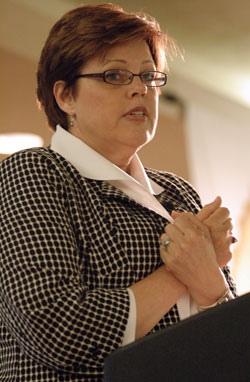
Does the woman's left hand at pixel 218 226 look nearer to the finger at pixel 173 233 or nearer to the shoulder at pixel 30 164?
the finger at pixel 173 233

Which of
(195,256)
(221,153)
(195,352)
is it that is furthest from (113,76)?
(221,153)

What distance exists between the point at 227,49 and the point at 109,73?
3.92m

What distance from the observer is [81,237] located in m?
1.05

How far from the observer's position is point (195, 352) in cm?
79

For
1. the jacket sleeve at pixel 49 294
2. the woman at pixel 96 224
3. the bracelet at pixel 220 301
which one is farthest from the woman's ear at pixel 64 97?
the bracelet at pixel 220 301

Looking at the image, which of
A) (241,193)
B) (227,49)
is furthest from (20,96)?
(241,193)

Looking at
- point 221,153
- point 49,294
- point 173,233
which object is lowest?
point 221,153

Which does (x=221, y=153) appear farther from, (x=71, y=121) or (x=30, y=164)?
(x=30, y=164)

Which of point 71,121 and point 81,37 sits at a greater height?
point 81,37

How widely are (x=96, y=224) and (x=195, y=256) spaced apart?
0.18m

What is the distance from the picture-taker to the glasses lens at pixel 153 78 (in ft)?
4.18

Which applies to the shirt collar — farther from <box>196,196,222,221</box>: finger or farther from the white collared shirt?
<box>196,196,222,221</box>: finger

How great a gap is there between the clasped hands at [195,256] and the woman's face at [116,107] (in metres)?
0.21

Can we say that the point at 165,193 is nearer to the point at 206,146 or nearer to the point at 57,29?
the point at 57,29
